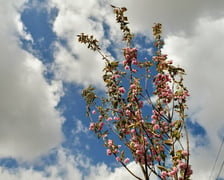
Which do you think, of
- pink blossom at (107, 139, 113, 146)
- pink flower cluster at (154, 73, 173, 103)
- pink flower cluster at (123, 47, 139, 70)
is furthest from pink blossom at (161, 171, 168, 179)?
pink flower cluster at (123, 47, 139, 70)

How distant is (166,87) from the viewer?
7.70m

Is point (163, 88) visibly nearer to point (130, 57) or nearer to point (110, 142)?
point (130, 57)

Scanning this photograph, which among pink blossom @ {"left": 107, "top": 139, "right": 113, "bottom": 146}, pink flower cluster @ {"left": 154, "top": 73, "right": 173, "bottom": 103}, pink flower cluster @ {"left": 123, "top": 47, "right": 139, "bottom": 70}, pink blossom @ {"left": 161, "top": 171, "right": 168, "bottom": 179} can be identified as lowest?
pink blossom @ {"left": 161, "top": 171, "right": 168, "bottom": 179}

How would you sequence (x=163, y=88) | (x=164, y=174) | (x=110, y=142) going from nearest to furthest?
(x=164, y=174), (x=110, y=142), (x=163, y=88)

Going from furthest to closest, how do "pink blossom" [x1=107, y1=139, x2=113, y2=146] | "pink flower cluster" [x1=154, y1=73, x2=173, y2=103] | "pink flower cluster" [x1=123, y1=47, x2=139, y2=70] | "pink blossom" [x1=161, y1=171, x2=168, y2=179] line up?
1. "pink flower cluster" [x1=123, y1=47, x2=139, y2=70]
2. "pink flower cluster" [x1=154, y1=73, x2=173, y2=103]
3. "pink blossom" [x1=107, y1=139, x2=113, y2=146]
4. "pink blossom" [x1=161, y1=171, x2=168, y2=179]

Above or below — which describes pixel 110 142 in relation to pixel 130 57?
below

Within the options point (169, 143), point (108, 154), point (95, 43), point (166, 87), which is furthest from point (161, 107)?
point (95, 43)

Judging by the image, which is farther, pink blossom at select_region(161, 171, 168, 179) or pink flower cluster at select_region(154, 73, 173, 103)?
pink flower cluster at select_region(154, 73, 173, 103)

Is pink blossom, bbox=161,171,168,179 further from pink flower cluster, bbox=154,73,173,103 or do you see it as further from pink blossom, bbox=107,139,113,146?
pink flower cluster, bbox=154,73,173,103

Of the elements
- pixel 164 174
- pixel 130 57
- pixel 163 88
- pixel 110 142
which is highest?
pixel 130 57

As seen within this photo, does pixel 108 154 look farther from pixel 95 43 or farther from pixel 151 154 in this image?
pixel 95 43

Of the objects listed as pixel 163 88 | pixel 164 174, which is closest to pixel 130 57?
pixel 163 88

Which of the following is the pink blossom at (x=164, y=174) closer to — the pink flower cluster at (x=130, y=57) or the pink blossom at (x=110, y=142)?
the pink blossom at (x=110, y=142)

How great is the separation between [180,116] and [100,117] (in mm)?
2332
